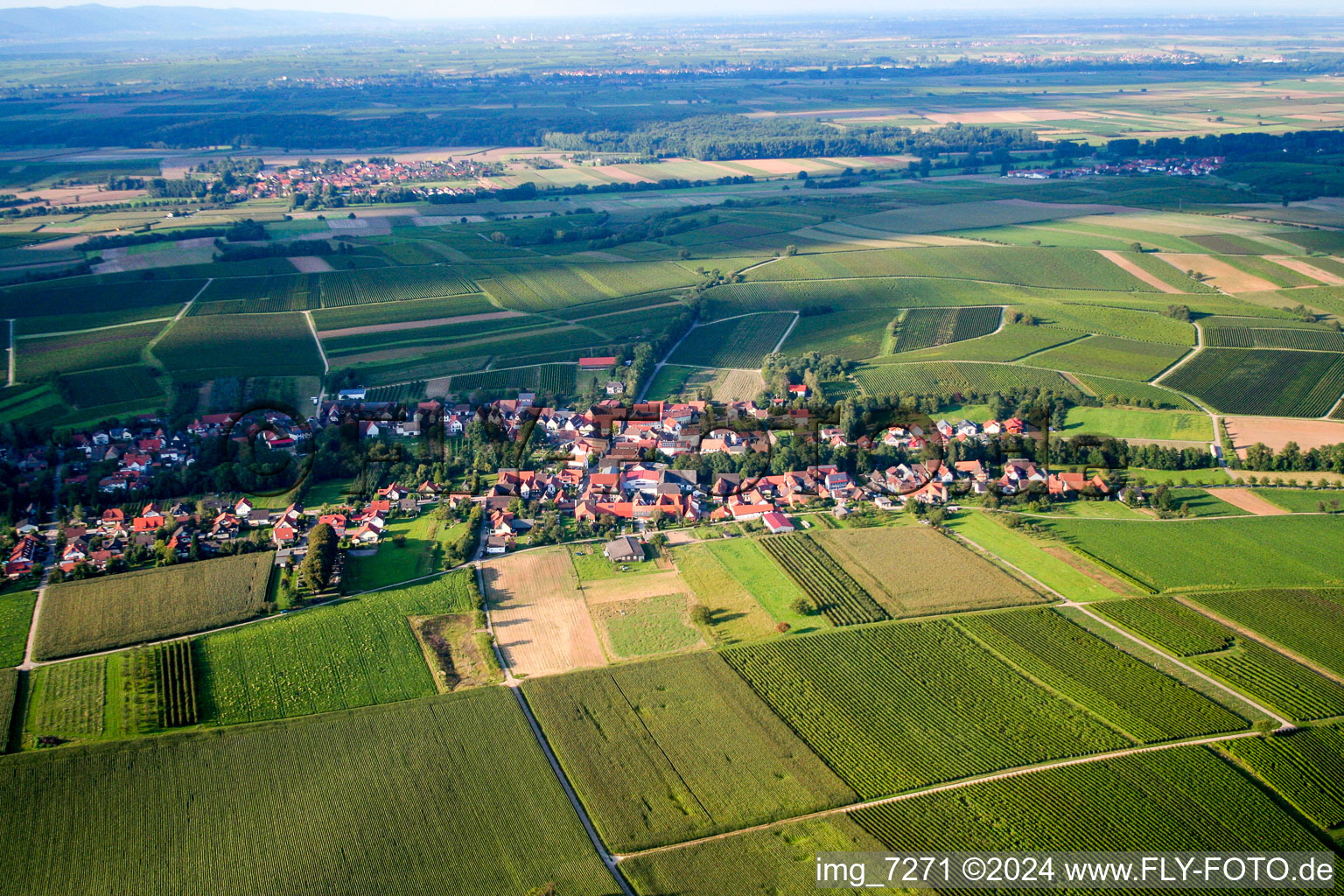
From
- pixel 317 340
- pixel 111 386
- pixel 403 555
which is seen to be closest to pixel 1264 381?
pixel 403 555

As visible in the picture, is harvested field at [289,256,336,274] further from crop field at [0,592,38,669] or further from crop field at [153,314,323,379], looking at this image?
crop field at [0,592,38,669]

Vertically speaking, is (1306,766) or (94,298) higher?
(94,298)

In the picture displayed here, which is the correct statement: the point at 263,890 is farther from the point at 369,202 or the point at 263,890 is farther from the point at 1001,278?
the point at 369,202

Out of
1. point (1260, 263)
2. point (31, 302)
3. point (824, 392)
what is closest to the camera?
point (824, 392)

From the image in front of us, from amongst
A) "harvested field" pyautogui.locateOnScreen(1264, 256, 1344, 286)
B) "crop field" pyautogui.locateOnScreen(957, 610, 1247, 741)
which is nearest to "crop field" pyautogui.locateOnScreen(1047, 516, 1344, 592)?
"crop field" pyautogui.locateOnScreen(957, 610, 1247, 741)

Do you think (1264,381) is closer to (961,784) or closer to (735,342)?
(735,342)

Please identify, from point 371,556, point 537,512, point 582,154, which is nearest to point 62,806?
point 371,556
